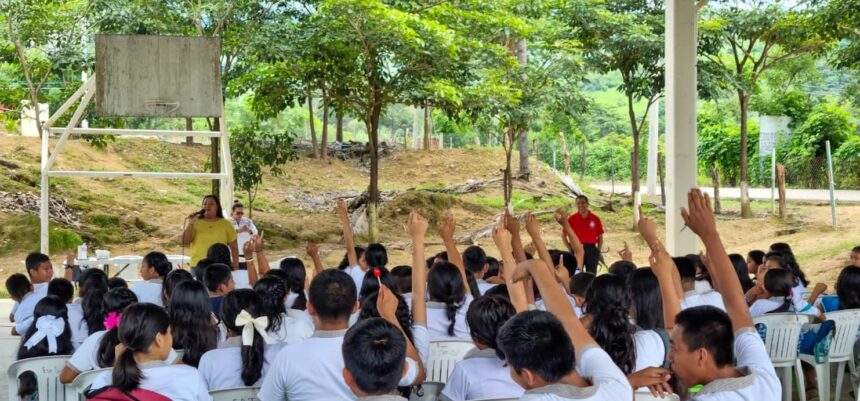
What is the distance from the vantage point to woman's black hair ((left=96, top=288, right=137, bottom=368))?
12.4 feet

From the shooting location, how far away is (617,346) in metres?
3.35

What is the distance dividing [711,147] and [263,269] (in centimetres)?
2030

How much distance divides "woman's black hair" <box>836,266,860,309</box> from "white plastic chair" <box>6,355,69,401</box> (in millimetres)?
3822

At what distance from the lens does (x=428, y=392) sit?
3809 millimetres

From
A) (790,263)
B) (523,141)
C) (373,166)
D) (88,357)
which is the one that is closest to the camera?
(88,357)

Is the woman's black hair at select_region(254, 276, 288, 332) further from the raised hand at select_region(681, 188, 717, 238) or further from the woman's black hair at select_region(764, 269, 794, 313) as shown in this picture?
the woman's black hair at select_region(764, 269, 794, 313)

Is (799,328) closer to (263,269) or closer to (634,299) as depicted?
(634,299)

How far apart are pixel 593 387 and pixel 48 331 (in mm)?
2922

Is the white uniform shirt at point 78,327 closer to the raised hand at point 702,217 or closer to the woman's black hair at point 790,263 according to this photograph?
the raised hand at point 702,217

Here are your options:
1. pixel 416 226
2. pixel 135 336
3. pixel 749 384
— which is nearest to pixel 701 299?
pixel 416 226

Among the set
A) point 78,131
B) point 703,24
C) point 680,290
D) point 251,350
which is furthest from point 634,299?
point 703,24

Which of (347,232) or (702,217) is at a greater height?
(702,217)

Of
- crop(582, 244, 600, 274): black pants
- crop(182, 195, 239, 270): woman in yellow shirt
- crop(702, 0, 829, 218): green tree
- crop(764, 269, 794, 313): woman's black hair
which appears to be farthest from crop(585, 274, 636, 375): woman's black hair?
crop(702, 0, 829, 218): green tree

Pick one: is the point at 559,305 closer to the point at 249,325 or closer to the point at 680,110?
the point at 249,325
